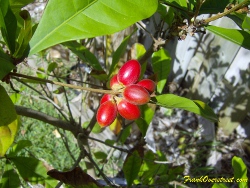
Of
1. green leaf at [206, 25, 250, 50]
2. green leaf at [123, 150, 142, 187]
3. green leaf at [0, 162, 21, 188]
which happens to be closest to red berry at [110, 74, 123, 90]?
green leaf at [206, 25, 250, 50]

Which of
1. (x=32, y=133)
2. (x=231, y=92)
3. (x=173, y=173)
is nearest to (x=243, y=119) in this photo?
(x=231, y=92)

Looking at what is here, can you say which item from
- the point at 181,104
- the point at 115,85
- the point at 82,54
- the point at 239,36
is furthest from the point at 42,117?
the point at 239,36

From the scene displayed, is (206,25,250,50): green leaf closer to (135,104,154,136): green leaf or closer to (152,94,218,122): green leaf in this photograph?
(152,94,218,122): green leaf

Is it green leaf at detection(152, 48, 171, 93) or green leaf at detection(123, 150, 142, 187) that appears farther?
green leaf at detection(123, 150, 142, 187)

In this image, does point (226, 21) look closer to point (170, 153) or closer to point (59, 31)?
point (170, 153)

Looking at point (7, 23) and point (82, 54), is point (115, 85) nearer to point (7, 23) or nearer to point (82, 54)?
point (7, 23)

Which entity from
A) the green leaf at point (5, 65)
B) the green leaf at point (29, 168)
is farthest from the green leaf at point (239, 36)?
the green leaf at point (29, 168)
